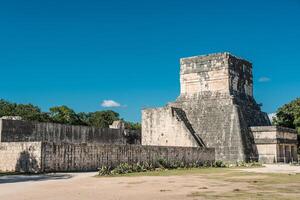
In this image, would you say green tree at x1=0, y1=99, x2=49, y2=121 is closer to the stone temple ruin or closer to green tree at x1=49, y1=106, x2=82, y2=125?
green tree at x1=49, y1=106, x2=82, y2=125

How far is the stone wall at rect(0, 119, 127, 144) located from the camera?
25516 millimetres

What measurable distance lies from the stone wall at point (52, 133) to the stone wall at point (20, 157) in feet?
19.5

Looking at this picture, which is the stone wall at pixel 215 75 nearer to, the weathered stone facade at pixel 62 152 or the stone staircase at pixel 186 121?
the stone staircase at pixel 186 121

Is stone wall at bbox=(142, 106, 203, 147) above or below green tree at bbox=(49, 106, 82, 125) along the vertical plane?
below

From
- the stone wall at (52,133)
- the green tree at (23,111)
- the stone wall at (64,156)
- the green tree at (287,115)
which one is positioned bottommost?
the stone wall at (64,156)

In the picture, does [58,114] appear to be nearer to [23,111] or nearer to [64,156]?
[23,111]

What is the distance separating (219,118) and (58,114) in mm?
32248

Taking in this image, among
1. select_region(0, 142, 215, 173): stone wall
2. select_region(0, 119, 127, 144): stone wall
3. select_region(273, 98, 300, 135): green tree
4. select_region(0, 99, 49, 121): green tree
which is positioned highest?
select_region(0, 99, 49, 121): green tree

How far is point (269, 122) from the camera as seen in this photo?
3500cm

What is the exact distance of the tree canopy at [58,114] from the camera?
51.5 metres

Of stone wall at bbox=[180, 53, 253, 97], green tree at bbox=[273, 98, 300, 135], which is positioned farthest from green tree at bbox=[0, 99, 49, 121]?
green tree at bbox=[273, 98, 300, 135]

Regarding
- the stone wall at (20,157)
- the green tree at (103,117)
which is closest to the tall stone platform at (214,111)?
the stone wall at (20,157)

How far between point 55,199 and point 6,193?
163 centimetres

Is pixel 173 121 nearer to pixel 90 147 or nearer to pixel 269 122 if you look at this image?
pixel 269 122
